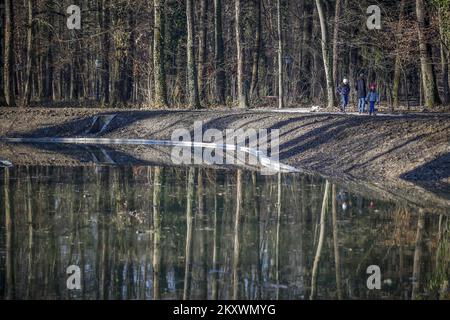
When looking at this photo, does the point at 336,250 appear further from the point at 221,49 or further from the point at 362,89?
the point at 221,49

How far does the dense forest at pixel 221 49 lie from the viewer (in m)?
42.0

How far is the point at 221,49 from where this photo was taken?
52156 millimetres

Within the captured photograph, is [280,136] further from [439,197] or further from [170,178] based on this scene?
[439,197]

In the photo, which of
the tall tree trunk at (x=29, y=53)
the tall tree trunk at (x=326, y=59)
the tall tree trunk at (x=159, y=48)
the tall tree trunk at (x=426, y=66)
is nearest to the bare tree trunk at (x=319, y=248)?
the tall tree trunk at (x=426, y=66)

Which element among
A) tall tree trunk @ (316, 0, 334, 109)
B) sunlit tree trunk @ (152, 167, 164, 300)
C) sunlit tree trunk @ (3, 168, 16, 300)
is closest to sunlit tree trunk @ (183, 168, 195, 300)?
sunlit tree trunk @ (152, 167, 164, 300)

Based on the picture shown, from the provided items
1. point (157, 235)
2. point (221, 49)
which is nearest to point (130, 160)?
point (157, 235)

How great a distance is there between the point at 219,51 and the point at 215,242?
3871 cm

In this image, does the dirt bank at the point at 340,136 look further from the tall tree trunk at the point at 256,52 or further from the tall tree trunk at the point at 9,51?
the tall tree trunk at the point at 256,52

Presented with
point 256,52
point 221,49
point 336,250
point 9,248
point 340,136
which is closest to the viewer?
point 9,248

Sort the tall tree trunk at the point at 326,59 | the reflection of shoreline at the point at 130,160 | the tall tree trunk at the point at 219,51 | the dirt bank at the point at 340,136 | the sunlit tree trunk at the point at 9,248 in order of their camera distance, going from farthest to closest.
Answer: the tall tree trunk at the point at 219,51
the tall tree trunk at the point at 326,59
the dirt bank at the point at 340,136
the reflection of shoreline at the point at 130,160
the sunlit tree trunk at the point at 9,248

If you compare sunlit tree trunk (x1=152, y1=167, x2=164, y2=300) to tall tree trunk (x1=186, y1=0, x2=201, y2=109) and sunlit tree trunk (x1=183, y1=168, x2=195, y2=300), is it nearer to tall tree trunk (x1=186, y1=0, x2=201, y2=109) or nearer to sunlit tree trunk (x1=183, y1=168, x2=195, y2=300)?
sunlit tree trunk (x1=183, y1=168, x2=195, y2=300)

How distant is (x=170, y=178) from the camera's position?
23.8m

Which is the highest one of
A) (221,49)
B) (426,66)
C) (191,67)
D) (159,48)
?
(221,49)

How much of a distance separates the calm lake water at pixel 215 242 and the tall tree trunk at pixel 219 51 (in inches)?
1144
